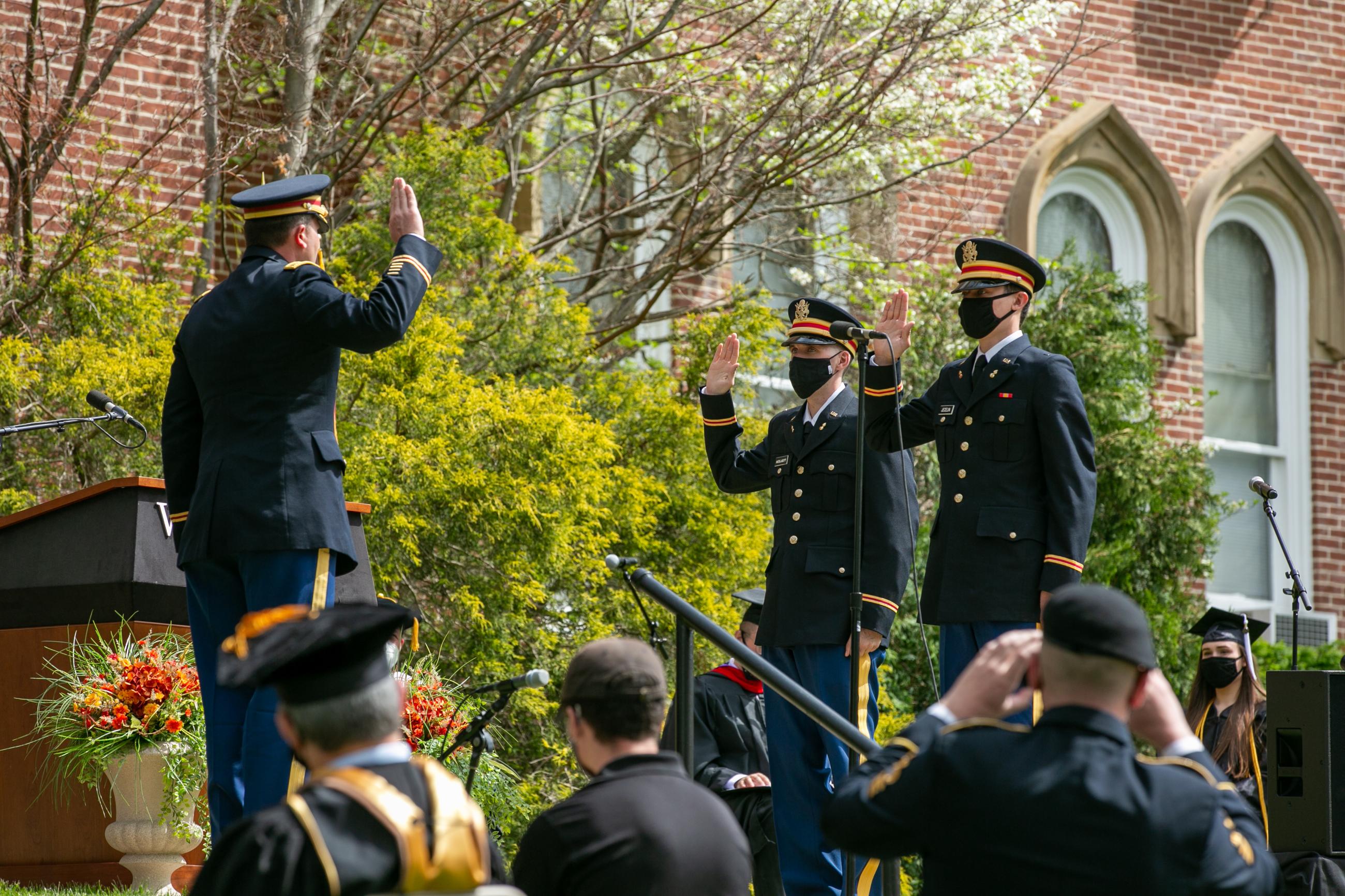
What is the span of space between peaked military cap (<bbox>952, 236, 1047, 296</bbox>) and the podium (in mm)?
2277

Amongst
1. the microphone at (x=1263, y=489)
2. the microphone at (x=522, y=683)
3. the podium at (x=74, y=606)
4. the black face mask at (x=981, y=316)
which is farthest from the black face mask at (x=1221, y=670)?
the microphone at (x=522, y=683)

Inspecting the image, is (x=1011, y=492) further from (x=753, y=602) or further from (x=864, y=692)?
(x=753, y=602)

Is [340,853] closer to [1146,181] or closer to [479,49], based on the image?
[479,49]

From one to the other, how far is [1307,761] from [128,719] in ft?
14.0

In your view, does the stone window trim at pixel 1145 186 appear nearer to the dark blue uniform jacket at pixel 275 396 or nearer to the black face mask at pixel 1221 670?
the black face mask at pixel 1221 670

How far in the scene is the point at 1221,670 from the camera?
791 centimetres

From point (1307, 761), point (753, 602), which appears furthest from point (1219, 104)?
point (1307, 761)

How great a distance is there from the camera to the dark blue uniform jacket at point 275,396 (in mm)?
4309

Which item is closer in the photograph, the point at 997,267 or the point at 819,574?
the point at 997,267

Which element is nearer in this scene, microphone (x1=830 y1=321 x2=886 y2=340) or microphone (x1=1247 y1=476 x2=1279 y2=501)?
microphone (x1=830 y1=321 x2=886 y2=340)

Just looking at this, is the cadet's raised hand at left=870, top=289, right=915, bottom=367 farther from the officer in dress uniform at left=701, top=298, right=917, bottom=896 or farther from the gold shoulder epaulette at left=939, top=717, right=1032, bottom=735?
the gold shoulder epaulette at left=939, top=717, right=1032, bottom=735

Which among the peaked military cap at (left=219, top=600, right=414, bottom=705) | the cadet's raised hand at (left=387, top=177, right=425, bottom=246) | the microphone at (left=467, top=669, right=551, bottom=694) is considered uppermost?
the cadet's raised hand at (left=387, top=177, right=425, bottom=246)

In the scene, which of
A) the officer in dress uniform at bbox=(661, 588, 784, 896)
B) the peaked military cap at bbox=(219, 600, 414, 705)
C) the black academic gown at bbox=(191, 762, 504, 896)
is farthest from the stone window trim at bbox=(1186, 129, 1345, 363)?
the black academic gown at bbox=(191, 762, 504, 896)

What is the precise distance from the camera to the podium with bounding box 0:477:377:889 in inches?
233
